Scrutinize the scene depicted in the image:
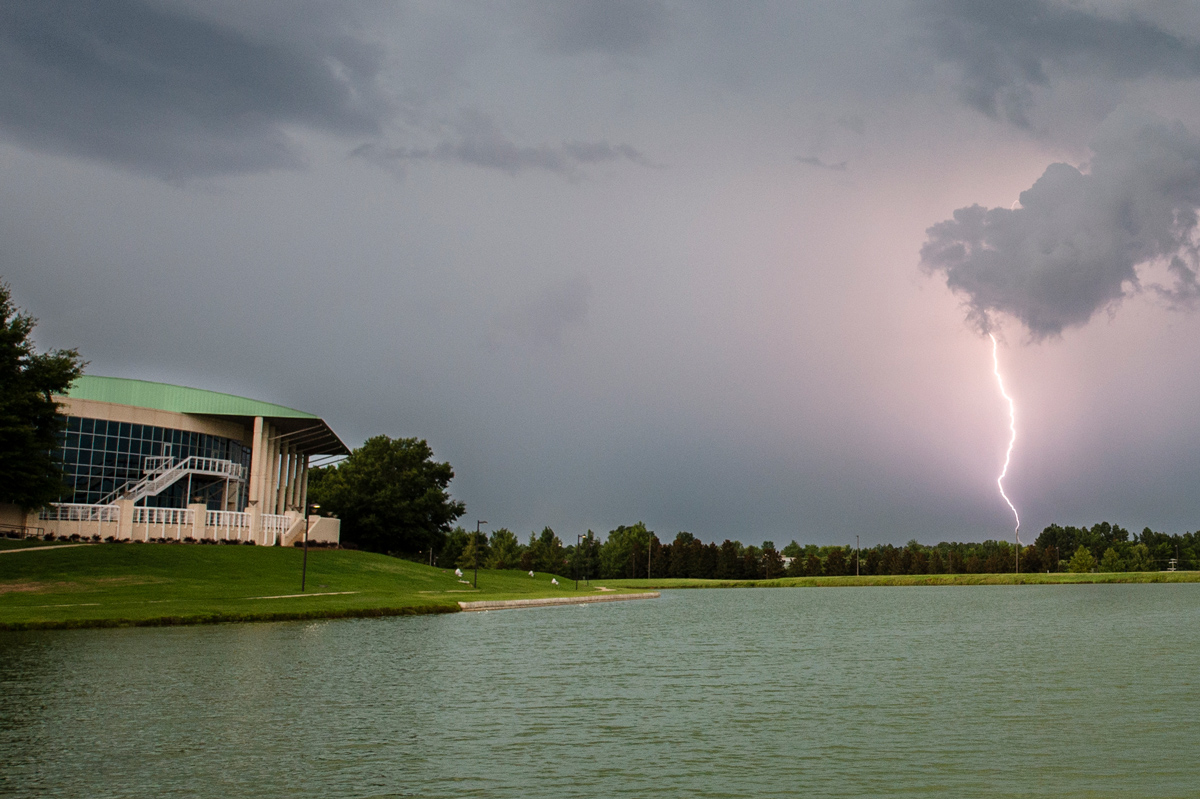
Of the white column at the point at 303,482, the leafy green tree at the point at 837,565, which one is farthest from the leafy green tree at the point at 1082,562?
the white column at the point at 303,482

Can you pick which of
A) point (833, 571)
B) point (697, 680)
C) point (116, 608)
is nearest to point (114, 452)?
point (116, 608)

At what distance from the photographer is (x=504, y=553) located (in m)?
153

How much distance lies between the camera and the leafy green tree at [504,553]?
497 feet

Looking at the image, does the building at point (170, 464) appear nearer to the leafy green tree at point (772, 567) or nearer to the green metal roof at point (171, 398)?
the green metal roof at point (171, 398)

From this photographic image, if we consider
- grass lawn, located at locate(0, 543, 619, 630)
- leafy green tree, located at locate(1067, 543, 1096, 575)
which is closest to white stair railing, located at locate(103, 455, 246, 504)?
grass lawn, located at locate(0, 543, 619, 630)

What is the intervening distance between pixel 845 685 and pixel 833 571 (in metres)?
152

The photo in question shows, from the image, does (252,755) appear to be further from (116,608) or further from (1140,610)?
(1140,610)

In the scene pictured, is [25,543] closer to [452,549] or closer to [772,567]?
[452,549]

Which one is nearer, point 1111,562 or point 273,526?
point 273,526

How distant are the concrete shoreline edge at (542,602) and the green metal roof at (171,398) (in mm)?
26579

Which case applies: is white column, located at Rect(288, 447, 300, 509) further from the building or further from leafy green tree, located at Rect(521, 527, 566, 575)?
leafy green tree, located at Rect(521, 527, 566, 575)

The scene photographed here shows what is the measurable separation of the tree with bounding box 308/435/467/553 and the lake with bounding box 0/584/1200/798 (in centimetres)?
6762

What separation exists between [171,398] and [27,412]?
22.8m

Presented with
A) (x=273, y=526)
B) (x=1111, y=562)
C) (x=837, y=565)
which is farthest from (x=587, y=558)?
(x=1111, y=562)
